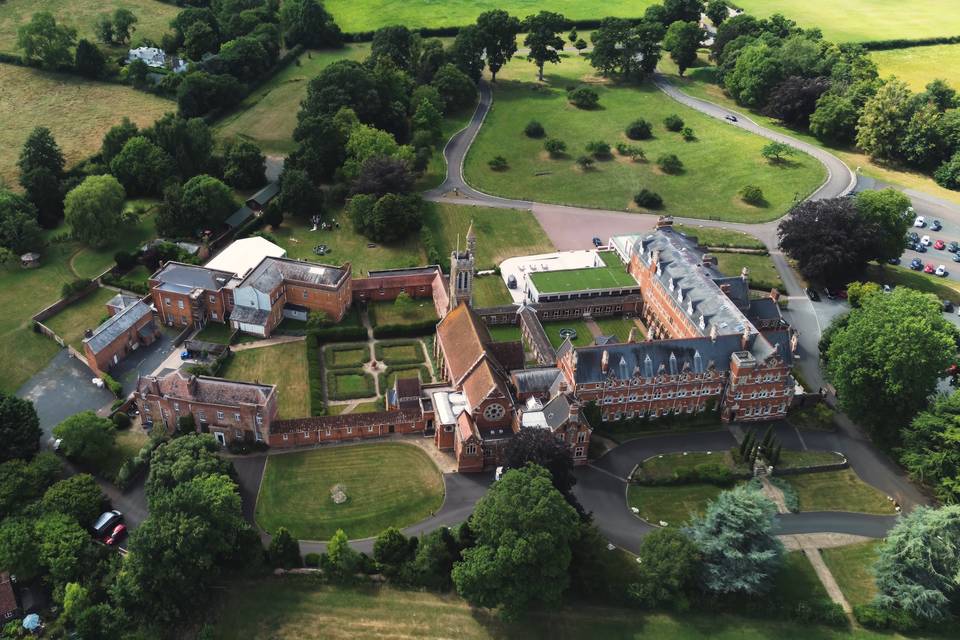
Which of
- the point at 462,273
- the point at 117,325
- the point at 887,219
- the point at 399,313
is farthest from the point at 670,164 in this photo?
the point at 117,325

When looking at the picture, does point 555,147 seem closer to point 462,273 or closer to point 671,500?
point 462,273

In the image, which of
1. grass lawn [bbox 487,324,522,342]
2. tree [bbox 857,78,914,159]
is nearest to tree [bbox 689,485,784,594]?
grass lawn [bbox 487,324,522,342]

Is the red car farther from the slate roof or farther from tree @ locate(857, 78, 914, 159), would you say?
tree @ locate(857, 78, 914, 159)

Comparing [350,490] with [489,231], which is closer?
[350,490]

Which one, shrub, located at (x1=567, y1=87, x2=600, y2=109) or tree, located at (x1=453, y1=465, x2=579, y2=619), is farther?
shrub, located at (x1=567, y1=87, x2=600, y2=109)

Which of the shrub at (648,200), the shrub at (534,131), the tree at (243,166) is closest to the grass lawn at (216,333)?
the tree at (243,166)

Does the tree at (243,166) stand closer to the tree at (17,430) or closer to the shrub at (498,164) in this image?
the shrub at (498,164)

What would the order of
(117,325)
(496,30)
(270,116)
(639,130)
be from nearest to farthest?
1. (117,325)
2. (639,130)
3. (270,116)
4. (496,30)
